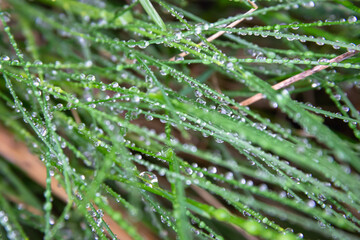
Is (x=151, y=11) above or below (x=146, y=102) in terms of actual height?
above

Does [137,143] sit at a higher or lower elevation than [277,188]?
lower

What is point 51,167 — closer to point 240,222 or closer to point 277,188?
point 240,222

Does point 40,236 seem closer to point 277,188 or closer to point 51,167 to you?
point 51,167

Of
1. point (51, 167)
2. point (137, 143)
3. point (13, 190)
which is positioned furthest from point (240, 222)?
point (13, 190)

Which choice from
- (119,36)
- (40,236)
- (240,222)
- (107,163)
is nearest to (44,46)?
(119,36)

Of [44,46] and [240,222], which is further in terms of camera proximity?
[44,46]

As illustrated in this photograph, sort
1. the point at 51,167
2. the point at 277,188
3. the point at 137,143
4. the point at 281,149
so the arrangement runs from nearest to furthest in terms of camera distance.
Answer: the point at 281,149, the point at 51,167, the point at 137,143, the point at 277,188

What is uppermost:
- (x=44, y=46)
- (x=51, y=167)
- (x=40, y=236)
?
(x=44, y=46)

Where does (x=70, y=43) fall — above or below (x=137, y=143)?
above

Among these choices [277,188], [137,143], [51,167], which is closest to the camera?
[51,167]
